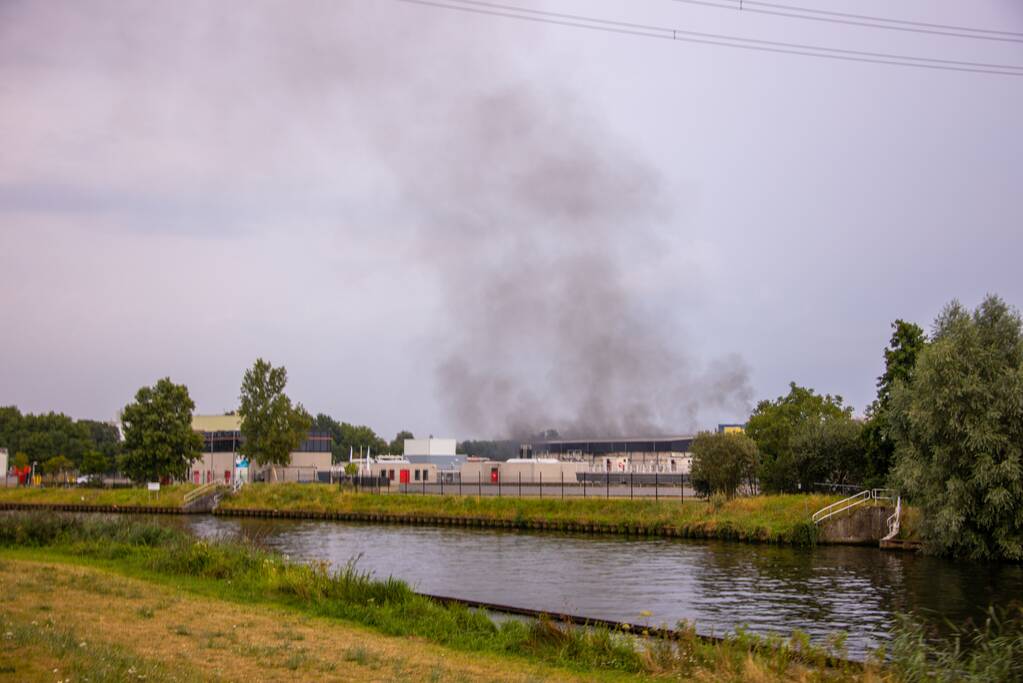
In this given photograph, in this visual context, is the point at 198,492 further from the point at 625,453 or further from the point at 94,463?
the point at 625,453

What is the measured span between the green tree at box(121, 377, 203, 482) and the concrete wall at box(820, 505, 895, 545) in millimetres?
59126

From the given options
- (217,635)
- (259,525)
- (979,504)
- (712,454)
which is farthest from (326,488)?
(217,635)

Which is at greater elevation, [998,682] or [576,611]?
[998,682]

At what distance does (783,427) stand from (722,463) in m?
14.5

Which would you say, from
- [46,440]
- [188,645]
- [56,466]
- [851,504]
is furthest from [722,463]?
[46,440]

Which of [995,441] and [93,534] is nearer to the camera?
[93,534]

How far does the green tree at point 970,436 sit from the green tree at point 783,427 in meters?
16.1

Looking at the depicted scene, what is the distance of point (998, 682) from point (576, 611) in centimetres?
1403

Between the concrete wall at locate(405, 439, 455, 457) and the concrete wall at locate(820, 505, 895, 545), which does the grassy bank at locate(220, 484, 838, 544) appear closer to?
the concrete wall at locate(820, 505, 895, 545)

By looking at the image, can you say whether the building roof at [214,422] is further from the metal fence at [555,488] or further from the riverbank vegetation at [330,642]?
the riverbank vegetation at [330,642]

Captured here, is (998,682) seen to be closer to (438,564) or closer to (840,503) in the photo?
(438,564)

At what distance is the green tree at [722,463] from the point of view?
55938mm

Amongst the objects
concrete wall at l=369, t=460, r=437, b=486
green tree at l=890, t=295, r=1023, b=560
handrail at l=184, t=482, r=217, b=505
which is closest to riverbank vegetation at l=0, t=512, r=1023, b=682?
green tree at l=890, t=295, r=1023, b=560

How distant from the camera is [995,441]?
37.8m
